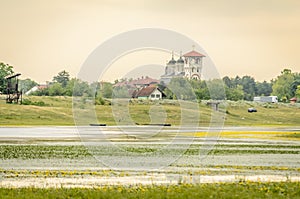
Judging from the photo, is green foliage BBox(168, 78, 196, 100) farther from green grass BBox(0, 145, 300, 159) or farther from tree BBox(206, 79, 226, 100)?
green grass BBox(0, 145, 300, 159)

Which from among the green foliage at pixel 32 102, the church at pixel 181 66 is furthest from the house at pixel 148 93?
the green foliage at pixel 32 102

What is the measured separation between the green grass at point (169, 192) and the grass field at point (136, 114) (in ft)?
211

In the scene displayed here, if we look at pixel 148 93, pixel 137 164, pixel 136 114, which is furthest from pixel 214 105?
pixel 137 164

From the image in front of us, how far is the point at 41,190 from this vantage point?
20.5 metres

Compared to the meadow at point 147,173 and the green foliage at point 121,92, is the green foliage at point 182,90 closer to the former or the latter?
the green foliage at point 121,92

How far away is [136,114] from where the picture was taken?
104 metres

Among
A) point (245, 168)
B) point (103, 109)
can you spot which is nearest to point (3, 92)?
point (103, 109)

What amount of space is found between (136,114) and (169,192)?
276 ft

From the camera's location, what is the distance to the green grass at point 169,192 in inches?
768

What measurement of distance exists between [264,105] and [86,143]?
335ft

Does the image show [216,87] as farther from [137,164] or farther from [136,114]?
[137,164]

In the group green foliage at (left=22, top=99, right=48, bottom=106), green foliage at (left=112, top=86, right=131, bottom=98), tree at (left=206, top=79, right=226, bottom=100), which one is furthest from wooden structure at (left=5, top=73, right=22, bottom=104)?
green foliage at (left=112, top=86, right=131, bottom=98)

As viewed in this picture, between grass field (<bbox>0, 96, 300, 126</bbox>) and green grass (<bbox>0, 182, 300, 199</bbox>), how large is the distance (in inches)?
2530

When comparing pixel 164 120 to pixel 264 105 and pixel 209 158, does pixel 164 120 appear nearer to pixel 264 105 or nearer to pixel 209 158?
pixel 264 105
